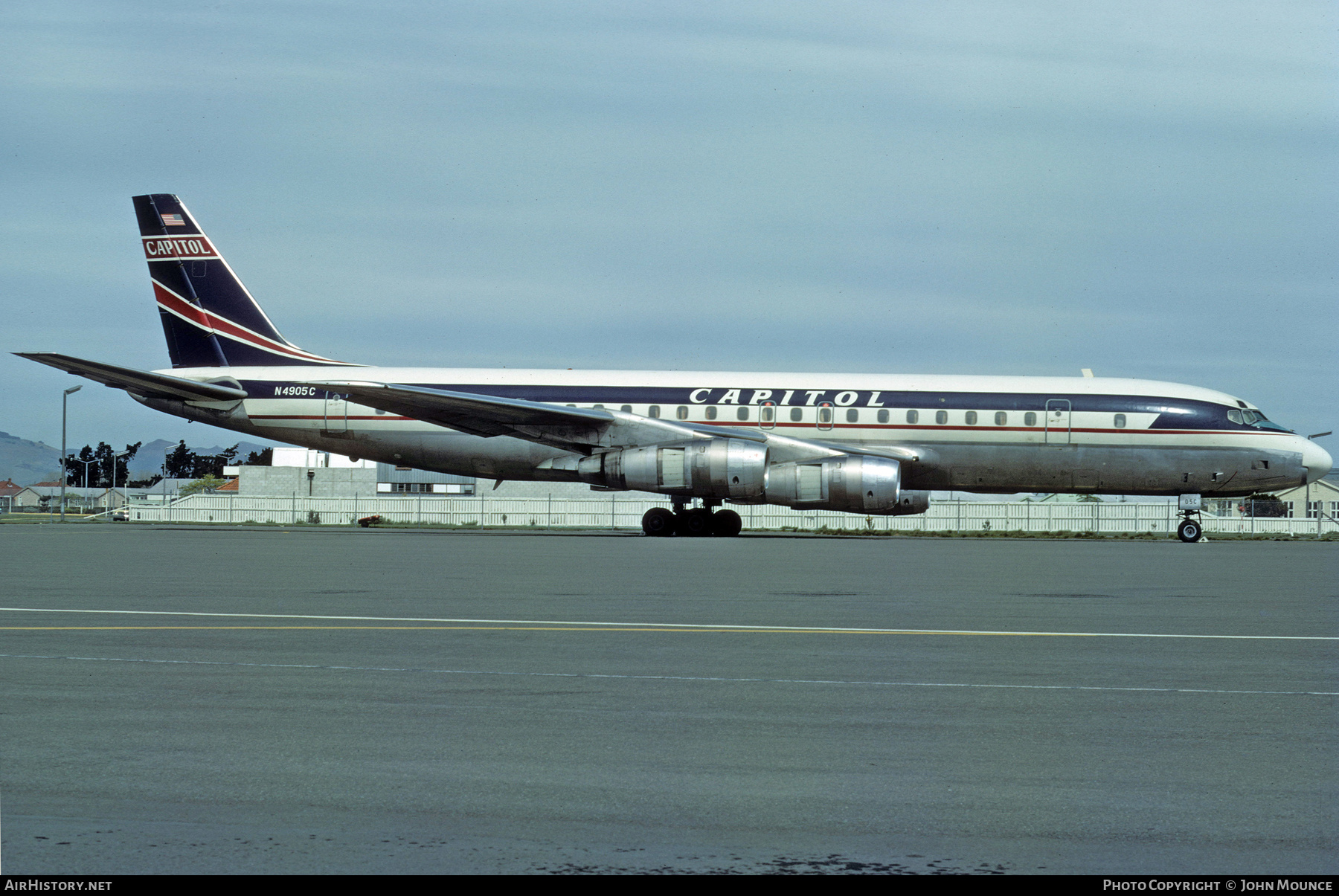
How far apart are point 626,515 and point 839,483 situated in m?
21.7

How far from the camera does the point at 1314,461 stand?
31.3m

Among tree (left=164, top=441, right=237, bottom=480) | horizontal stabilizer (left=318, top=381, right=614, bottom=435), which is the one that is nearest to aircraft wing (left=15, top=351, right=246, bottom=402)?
horizontal stabilizer (left=318, top=381, right=614, bottom=435)

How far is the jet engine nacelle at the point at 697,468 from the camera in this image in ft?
95.1

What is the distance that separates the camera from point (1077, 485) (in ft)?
103

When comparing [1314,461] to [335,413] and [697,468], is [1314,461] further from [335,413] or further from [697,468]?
[335,413]

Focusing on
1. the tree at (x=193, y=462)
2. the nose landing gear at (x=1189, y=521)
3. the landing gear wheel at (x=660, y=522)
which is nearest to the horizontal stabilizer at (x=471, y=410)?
the landing gear wheel at (x=660, y=522)

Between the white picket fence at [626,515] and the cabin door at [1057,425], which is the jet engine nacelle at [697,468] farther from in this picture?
the white picket fence at [626,515]

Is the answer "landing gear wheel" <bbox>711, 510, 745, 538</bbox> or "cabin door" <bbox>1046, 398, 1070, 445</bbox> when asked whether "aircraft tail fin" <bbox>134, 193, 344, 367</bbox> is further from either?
"cabin door" <bbox>1046, 398, 1070, 445</bbox>

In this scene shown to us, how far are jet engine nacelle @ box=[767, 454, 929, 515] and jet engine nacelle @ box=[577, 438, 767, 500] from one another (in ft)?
1.52

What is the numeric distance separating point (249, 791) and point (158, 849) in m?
0.76

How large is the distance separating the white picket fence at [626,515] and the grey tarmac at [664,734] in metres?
31.1

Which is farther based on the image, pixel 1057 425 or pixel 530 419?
pixel 1057 425

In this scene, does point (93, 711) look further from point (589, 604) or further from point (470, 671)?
point (589, 604)

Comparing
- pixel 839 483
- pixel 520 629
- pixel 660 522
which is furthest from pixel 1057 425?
pixel 520 629
